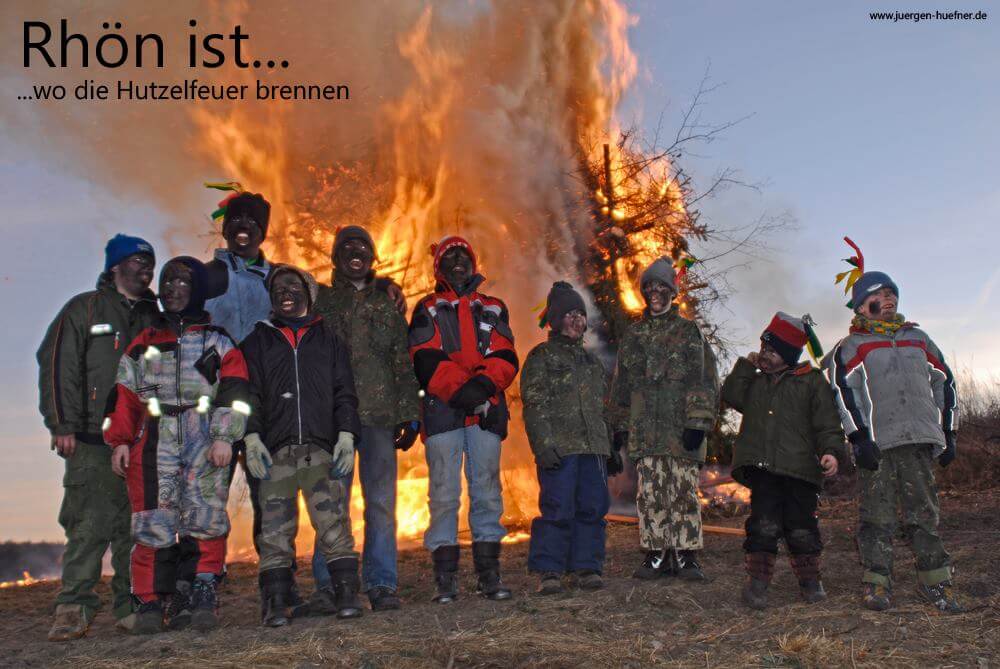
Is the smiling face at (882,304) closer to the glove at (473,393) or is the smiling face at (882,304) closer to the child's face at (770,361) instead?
the child's face at (770,361)

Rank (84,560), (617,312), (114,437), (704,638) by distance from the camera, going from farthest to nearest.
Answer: (617,312) < (84,560) < (114,437) < (704,638)

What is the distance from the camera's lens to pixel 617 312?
36.8 feet

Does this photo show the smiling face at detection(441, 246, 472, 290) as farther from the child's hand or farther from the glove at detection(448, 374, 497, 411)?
the child's hand

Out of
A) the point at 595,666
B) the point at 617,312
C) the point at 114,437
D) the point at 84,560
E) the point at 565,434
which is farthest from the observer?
the point at 617,312

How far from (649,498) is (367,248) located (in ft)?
9.39

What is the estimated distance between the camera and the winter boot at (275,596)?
507 centimetres

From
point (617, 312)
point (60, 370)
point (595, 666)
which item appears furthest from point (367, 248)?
point (617, 312)

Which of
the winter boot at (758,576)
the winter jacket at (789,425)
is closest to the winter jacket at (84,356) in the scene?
the winter jacket at (789,425)

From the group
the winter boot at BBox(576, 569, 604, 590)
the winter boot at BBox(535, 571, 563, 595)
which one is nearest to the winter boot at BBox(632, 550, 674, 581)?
the winter boot at BBox(576, 569, 604, 590)

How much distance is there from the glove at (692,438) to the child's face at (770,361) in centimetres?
68

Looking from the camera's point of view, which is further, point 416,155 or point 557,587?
point 416,155

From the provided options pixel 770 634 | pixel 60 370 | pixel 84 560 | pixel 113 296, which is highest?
pixel 113 296

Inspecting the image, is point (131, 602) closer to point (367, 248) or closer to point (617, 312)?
point (367, 248)

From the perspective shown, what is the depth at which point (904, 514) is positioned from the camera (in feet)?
18.8
